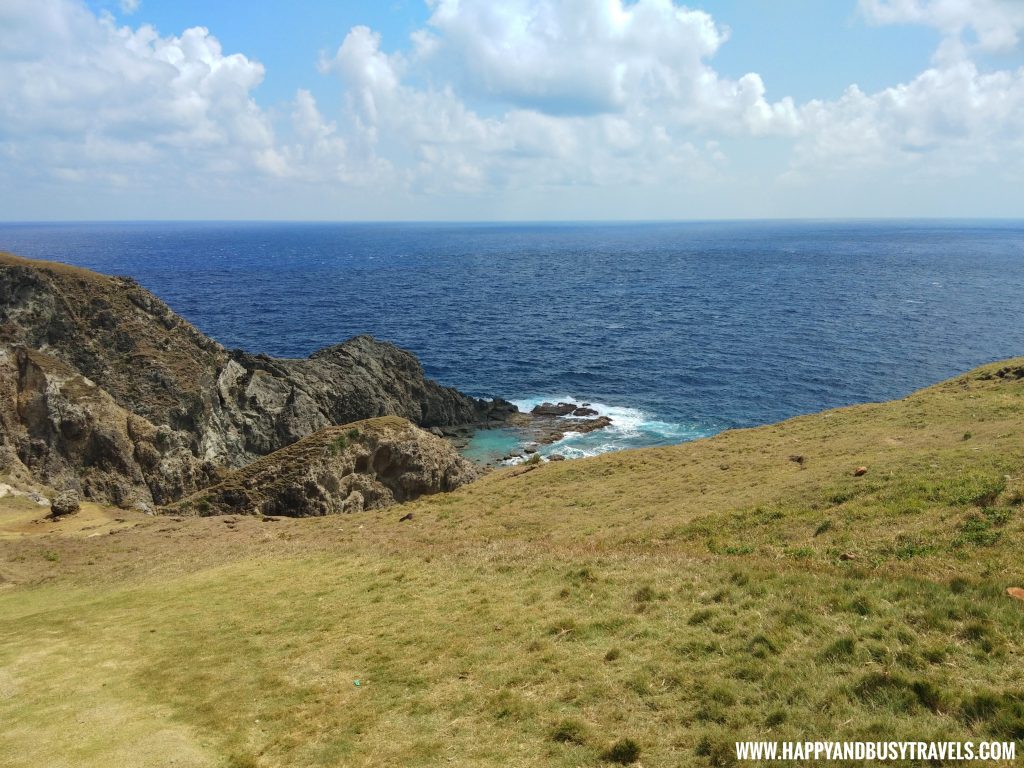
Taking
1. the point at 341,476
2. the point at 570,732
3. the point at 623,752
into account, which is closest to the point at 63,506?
the point at 341,476

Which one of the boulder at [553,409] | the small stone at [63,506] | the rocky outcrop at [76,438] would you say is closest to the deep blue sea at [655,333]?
the boulder at [553,409]

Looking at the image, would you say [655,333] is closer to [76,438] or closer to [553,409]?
[553,409]

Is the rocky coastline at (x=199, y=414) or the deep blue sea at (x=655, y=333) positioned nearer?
the rocky coastline at (x=199, y=414)

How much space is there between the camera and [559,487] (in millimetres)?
36531

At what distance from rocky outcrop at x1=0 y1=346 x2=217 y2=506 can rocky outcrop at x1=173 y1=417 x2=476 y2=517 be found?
7.99m

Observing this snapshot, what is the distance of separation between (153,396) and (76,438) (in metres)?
10.7

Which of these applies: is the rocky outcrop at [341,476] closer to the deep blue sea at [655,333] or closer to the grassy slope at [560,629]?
the grassy slope at [560,629]

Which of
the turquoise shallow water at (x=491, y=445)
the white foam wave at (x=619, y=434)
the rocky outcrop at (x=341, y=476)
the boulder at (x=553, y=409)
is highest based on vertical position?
the rocky outcrop at (x=341, y=476)

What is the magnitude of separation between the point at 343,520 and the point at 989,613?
2983 cm

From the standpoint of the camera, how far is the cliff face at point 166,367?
54812 mm

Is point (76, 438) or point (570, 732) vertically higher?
point (570, 732)

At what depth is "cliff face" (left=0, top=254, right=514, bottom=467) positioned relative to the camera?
2158 inches

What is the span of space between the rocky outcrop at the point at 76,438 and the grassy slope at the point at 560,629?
1342cm

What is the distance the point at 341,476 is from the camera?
40656 mm
